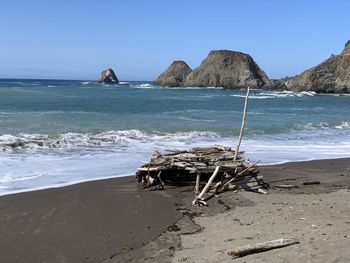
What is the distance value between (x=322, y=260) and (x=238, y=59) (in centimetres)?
13080

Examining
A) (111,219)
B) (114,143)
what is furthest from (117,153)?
(111,219)

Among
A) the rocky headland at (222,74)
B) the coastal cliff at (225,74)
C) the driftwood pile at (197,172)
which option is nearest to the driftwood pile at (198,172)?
the driftwood pile at (197,172)

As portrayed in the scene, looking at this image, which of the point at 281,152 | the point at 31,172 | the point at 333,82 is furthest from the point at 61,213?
the point at 333,82

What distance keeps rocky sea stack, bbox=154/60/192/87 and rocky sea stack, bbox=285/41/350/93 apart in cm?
4318

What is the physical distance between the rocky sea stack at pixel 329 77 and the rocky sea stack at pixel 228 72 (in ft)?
86.6

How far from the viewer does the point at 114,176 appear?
12383 mm

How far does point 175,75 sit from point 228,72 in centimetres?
1719

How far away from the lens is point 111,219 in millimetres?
8469

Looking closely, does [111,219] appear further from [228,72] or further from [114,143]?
[228,72]

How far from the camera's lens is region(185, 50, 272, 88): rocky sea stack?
129 meters

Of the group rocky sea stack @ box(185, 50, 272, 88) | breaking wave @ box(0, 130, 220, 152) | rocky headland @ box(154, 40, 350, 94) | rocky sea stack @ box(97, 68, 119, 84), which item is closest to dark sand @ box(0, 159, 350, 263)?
breaking wave @ box(0, 130, 220, 152)

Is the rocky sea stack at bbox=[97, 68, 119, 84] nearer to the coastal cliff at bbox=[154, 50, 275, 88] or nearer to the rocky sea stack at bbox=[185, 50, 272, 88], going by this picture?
the coastal cliff at bbox=[154, 50, 275, 88]

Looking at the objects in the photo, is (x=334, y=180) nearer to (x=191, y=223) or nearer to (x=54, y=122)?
(x=191, y=223)

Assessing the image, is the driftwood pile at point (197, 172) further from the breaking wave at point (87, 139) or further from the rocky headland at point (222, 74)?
the rocky headland at point (222, 74)
